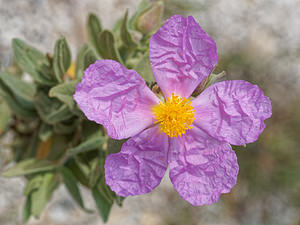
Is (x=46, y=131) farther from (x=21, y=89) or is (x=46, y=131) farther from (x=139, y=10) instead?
Result: (x=139, y=10)

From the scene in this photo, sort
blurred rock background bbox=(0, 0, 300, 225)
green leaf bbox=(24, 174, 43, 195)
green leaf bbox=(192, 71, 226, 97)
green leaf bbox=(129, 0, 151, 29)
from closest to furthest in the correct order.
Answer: green leaf bbox=(192, 71, 226, 97) → green leaf bbox=(129, 0, 151, 29) → green leaf bbox=(24, 174, 43, 195) → blurred rock background bbox=(0, 0, 300, 225)

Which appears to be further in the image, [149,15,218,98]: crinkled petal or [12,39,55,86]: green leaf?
[12,39,55,86]: green leaf

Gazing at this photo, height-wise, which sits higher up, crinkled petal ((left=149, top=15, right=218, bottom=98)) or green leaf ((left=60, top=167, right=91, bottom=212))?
crinkled petal ((left=149, top=15, right=218, bottom=98))

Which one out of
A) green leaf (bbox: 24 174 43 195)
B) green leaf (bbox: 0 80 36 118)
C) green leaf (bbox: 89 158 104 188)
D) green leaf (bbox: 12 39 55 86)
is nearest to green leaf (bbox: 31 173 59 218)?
green leaf (bbox: 24 174 43 195)

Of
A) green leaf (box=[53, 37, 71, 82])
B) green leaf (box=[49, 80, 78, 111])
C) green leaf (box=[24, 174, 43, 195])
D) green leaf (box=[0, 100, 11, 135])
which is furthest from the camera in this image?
green leaf (box=[0, 100, 11, 135])

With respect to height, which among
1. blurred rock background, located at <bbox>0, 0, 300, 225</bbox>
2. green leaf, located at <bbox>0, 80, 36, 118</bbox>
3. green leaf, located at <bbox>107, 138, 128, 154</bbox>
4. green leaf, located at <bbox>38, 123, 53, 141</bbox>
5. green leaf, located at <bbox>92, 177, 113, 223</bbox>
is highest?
green leaf, located at <bbox>107, 138, 128, 154</bbox>

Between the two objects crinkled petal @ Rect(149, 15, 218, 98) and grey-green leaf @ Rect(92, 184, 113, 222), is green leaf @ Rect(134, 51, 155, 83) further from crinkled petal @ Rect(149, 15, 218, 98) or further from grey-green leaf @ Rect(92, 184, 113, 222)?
grey-green leaf @ Rect(92, 184, 113, 222)

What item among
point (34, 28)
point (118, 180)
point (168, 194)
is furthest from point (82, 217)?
point (118, 180)

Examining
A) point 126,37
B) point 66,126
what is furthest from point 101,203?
point 126,37
